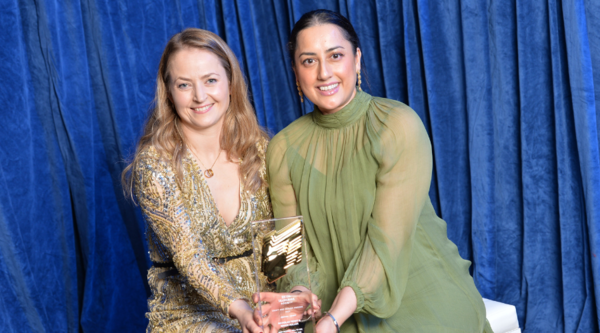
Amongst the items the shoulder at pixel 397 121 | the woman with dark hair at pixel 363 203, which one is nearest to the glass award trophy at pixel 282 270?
the woman with dark hair at pixel 363 203

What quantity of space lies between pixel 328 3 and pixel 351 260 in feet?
6.23

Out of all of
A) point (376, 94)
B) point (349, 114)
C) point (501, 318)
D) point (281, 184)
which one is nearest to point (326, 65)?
point (349, 114)

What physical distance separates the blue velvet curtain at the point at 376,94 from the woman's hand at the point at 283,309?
1.24m

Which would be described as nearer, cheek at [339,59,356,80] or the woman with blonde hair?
cheek at [339,59,356,80]

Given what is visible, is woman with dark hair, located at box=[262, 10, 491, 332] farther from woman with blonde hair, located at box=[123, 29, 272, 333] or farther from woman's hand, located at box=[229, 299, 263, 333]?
woman with blonde hair, located at box=[123, 29, 272, 333]

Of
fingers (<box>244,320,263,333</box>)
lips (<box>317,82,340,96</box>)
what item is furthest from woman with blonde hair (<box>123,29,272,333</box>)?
lips (<box>317,82,340,96</box>)

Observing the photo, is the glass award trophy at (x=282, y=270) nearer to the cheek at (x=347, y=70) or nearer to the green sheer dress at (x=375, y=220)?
the green sheer dress at (x=375, y=220)

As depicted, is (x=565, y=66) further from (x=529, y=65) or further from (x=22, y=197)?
(x=22, y=197)

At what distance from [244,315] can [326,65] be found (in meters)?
0.70

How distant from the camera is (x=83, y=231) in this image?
288 cm

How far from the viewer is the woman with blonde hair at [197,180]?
166cm

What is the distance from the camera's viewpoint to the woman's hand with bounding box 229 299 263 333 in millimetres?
1280

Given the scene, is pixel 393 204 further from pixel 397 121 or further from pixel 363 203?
pixel 397 121

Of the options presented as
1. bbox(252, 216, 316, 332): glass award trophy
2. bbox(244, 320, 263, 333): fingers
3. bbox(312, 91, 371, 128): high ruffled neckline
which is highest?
bbox(312, 91, 371, 128): high ruffled neckline
